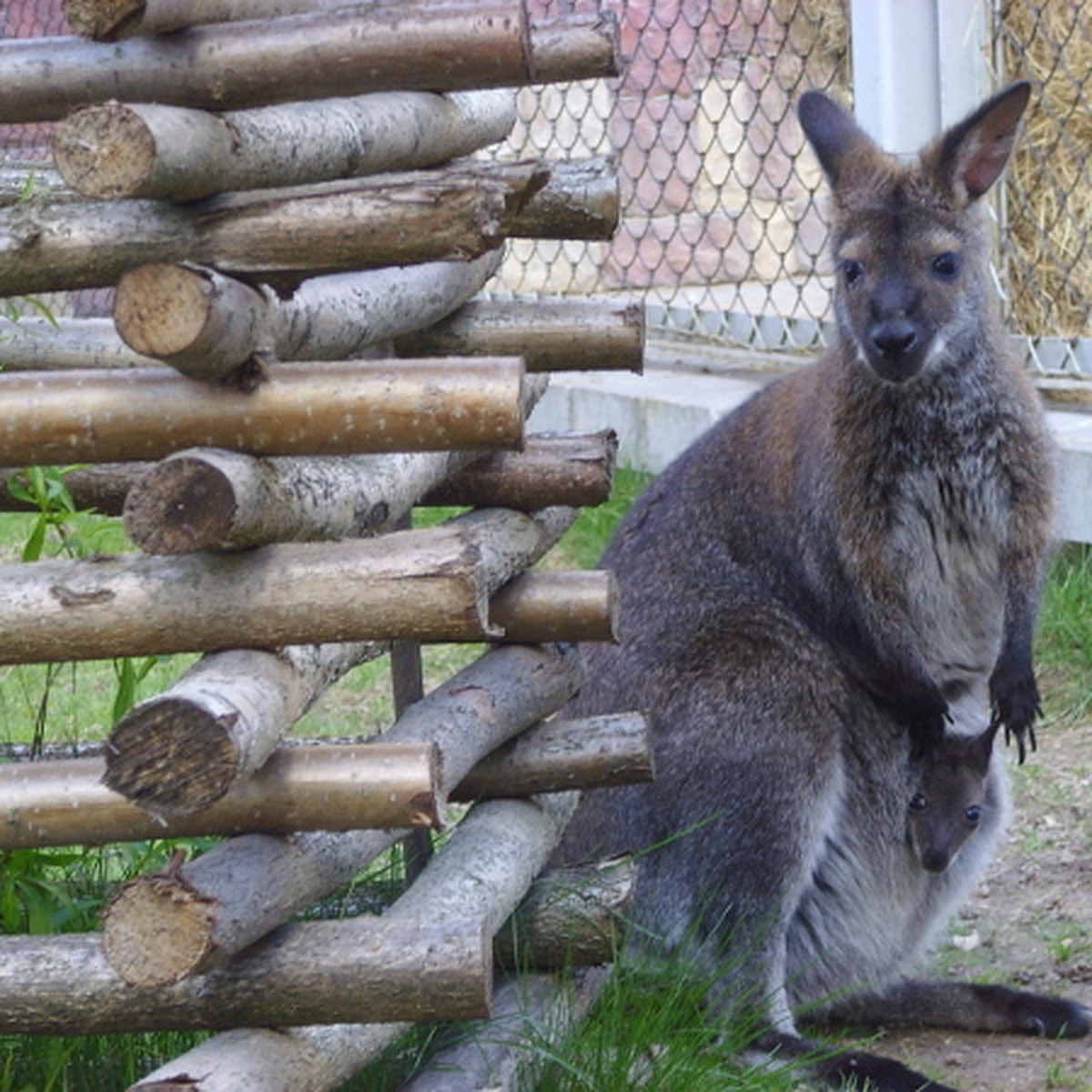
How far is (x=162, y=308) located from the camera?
283cm

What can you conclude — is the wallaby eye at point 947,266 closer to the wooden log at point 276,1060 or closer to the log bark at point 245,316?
the log bark at point 245,316

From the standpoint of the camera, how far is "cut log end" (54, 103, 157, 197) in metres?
2.77

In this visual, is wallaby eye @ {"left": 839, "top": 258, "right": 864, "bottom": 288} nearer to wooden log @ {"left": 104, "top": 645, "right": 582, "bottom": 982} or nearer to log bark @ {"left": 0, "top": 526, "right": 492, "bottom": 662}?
wooden log @ {"left": 104, "top": 645, "right": 582, "bottom": 982}

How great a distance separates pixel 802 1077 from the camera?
4.06m

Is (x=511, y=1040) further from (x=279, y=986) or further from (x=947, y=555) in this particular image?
(x=947, y=555)

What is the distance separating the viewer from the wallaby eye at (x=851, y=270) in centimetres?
462

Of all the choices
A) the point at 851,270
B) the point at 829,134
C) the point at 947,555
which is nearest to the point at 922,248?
the point at 851,270

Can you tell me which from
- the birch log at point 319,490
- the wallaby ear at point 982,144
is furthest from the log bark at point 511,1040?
the wallaby ear at point 982,144

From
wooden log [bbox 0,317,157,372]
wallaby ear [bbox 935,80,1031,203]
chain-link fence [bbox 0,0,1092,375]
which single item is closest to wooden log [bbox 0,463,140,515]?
wooden log [bbox 0,317,157,372]

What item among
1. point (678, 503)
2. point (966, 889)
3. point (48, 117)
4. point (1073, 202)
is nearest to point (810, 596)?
point (678, 503)

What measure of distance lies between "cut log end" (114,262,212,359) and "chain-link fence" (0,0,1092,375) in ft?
11.2

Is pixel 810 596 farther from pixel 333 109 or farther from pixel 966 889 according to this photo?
pixel 333 109

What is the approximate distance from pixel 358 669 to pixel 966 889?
2.79 meters

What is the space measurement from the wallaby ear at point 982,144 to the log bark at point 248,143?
116 cm
